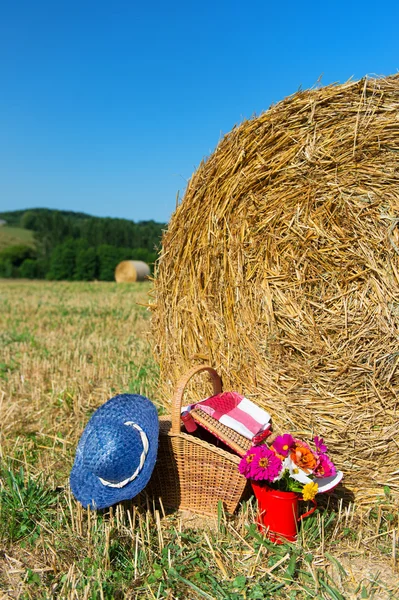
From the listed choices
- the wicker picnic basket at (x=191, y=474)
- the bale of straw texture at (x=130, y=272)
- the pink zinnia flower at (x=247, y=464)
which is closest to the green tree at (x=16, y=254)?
the bale of straw texture at (x=130, y=272)

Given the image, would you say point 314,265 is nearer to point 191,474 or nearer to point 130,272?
point 191,474

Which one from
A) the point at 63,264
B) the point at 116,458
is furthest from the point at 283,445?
the point at 63,264

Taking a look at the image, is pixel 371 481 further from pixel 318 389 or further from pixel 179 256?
pixel 179 256

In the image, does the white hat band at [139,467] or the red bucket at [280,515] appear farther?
the white hat band at [139,467]

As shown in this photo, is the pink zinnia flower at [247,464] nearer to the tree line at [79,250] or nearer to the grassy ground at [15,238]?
the tree line at [79,250]

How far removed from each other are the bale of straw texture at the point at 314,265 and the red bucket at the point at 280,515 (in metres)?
0.53

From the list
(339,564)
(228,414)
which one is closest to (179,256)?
(228,414)

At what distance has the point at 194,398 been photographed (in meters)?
3.66

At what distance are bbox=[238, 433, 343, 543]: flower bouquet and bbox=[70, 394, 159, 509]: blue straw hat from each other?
0.49 meters

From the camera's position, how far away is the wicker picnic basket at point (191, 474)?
278 centimetres

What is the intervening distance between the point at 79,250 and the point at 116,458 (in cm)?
3796

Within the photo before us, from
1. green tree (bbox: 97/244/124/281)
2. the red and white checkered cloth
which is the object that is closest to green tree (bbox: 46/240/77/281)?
green tree (bbox: 97/244/124/281)

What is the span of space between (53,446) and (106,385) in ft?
4.00

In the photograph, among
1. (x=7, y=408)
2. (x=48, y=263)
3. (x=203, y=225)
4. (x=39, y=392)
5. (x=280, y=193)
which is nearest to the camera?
(x=280, y=193)
